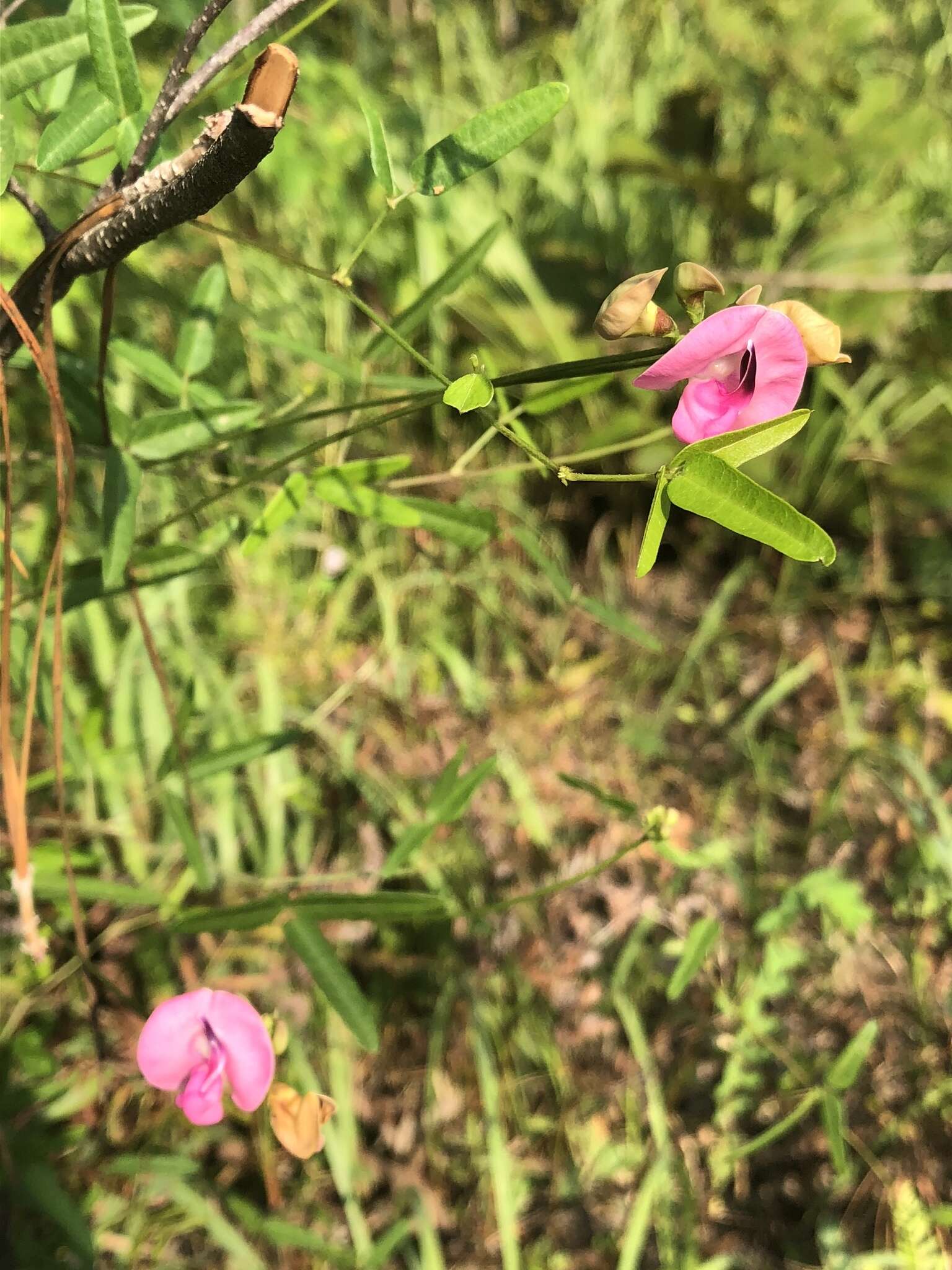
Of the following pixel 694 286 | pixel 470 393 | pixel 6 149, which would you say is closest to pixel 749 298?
pixel 694 286

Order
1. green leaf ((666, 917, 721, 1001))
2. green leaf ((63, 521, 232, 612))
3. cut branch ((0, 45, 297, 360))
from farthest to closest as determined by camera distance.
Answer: green leaf ((666, 917, 721, 1001))
green leaf ((63, 521, 232, 612))
cut branch ((0, 45, 297, 360))

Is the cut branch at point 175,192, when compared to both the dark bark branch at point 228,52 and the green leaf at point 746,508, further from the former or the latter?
the green leaf at point 746,508

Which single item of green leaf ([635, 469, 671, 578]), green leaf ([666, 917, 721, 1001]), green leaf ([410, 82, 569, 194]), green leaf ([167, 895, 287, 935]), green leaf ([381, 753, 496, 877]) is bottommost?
green leaf ([666, 917, 721, 1001])

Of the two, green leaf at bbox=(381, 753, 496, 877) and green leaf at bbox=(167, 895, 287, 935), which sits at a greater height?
green leaf at bbox=(167, 895, 287, 935)

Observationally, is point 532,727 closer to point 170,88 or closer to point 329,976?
point 329,976

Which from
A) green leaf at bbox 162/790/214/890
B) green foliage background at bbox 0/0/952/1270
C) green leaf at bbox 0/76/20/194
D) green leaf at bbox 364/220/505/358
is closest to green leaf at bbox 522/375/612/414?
green foliage background at bbox 0/0/952/1270

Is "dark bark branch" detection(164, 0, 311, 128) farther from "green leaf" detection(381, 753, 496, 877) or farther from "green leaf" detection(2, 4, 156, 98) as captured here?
"green leaf" detection(381, 753, 496, 877)

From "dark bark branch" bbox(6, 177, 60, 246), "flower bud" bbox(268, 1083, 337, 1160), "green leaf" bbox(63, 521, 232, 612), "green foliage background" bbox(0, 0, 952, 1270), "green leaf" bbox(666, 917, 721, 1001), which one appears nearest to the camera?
"dark bark branch" bbox(6, 177, 60, 246)
